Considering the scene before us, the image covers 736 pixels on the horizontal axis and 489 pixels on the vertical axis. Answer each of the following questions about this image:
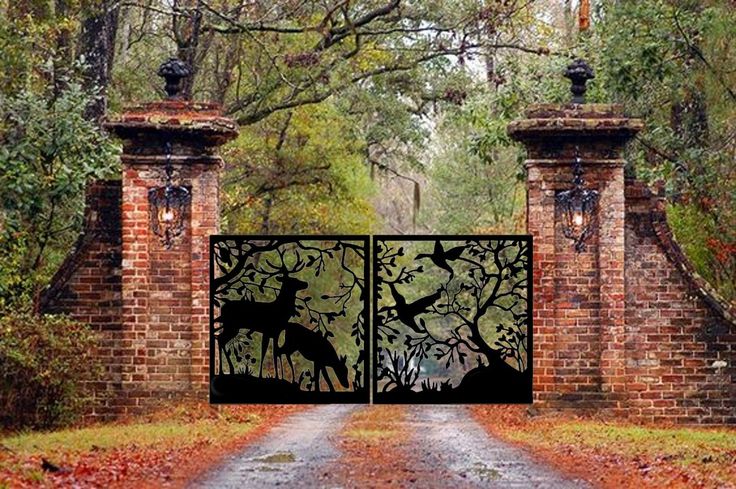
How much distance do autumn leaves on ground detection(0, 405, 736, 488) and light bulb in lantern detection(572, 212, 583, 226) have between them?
2123 millimetres

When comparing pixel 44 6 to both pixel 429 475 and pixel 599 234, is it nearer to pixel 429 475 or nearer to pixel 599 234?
pixel 599 234

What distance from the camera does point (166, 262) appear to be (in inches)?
565

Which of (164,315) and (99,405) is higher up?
(164,315)

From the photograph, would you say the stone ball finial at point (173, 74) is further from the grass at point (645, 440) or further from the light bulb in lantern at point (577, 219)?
the grass at point (645, 440)

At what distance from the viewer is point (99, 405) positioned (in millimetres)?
14430

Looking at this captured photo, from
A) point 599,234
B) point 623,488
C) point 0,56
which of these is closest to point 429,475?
point 623,488

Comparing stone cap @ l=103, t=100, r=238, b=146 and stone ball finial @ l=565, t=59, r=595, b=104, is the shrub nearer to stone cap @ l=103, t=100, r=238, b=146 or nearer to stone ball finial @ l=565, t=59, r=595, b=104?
stone cap @ l=103, t=100, r=238, b=146

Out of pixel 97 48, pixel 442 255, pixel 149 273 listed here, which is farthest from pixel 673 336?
pixel 97 48

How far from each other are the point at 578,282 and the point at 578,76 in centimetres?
227

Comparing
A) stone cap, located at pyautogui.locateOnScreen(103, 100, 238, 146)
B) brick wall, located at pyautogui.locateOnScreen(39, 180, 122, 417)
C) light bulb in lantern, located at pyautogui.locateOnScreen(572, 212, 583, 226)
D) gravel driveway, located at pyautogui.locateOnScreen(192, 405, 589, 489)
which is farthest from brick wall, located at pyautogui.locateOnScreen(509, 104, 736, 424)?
brick wall, located at pyautogui.locateOnScreen(39, 180, 122, 417)

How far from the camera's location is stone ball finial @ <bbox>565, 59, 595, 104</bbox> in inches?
568

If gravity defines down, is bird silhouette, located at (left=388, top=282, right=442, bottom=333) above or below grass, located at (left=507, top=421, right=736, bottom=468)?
above

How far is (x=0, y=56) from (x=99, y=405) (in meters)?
4.26

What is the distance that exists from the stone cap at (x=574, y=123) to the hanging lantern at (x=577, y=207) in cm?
36
